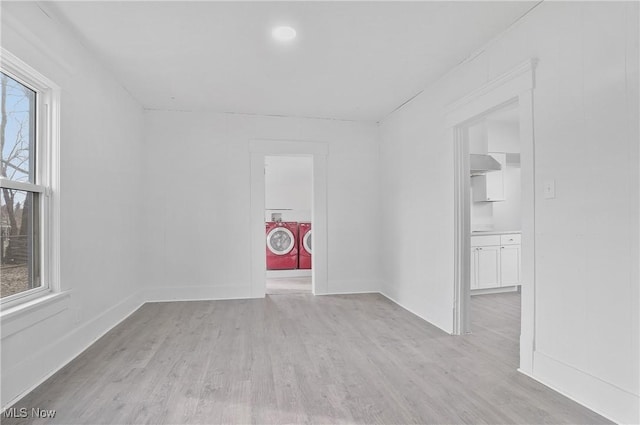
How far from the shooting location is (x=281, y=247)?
6586 mm

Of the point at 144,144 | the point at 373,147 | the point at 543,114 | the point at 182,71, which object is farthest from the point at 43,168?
the point at 373,147

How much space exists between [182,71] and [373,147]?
8.81ft

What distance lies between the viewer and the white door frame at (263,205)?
15.1ft

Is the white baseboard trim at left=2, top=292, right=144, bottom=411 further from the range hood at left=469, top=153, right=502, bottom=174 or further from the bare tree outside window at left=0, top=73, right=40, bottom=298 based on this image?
the range hood at left=469, top=153, right=502, bottom=174

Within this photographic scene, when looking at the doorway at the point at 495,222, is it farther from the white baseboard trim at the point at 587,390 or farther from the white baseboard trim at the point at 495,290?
the white baseboard trim at the point at 587,390

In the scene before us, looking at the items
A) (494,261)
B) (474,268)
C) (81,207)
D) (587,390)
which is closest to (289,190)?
(474,268)

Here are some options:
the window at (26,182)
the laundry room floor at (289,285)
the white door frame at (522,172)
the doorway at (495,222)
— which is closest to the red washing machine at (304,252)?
the laundry room floor at (289,285)

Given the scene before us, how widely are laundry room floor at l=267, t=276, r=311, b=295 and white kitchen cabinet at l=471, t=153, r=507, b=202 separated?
283 cm

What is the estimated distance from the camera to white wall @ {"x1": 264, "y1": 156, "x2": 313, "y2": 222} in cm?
738

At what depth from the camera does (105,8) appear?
7.38 ft

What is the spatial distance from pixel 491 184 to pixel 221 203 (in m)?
3.73

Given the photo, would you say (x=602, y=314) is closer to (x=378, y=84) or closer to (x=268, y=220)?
(x=378, y=84)

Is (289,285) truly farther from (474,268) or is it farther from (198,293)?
(474,268)

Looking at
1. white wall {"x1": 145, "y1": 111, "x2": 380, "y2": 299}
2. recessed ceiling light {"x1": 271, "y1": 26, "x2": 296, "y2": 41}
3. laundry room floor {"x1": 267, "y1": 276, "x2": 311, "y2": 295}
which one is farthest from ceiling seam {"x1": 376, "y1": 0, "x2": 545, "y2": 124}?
laundry room floor {"x1": 267, "y1": 276, "x2": 311, "y2": 295}
